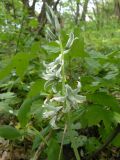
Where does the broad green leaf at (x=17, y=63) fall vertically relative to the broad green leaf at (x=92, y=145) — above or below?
above

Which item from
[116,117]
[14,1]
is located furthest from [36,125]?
[14,1]

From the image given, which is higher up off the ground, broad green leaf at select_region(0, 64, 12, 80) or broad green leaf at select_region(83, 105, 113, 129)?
broad green leaf at select_region(0, 64, 12, 80)

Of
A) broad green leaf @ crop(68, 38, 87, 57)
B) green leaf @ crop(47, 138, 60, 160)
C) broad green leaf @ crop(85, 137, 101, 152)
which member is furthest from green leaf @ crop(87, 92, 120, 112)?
broad green leaf @ crop(85, 137, 101, 152)

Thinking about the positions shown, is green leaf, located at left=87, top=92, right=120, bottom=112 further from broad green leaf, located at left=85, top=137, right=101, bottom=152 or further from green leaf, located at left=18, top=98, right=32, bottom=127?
broad green leaf, located at left=85, top=137, right=101, bottom=152

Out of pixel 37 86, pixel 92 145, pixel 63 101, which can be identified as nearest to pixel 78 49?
pixel 37 86

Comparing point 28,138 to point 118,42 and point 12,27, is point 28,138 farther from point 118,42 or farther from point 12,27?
point 118,42

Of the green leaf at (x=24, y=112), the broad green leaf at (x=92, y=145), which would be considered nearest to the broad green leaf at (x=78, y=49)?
the green leaf at (x=24, y=112)

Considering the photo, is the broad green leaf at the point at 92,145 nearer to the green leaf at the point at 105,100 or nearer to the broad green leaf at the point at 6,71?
the green leaf at the point at 105,100

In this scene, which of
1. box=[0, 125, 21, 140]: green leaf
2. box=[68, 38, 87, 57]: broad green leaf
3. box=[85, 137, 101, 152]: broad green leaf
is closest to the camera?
box=[68, 38, 87, 57]: broad green leaf
